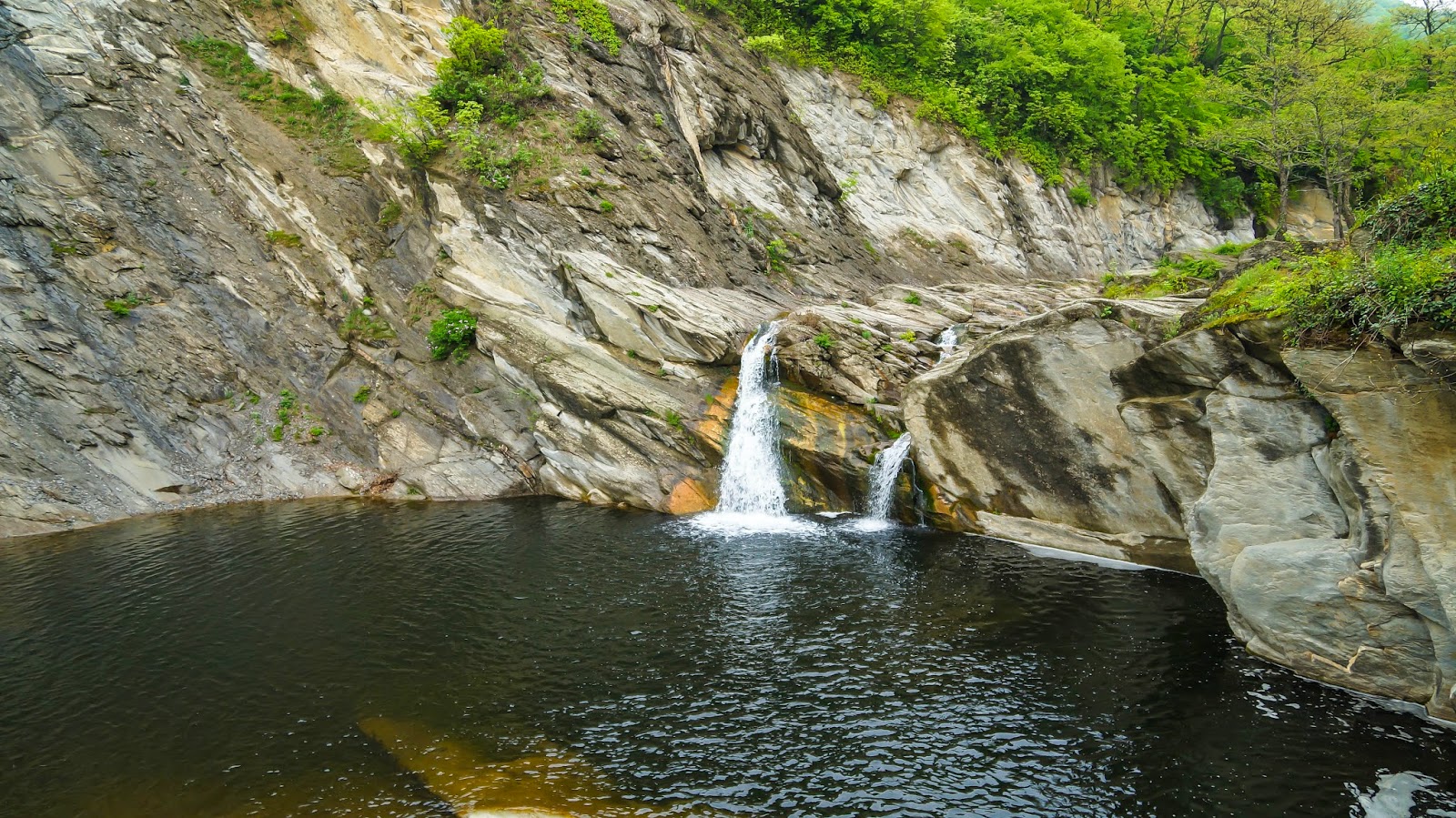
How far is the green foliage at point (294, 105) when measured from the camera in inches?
1186

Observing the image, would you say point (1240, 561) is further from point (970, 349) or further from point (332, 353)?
point (332, 353)

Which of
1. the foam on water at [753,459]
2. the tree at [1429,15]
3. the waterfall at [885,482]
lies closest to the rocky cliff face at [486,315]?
the waterfall at [885,482]

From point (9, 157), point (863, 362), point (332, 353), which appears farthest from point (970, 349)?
point (9, 157)

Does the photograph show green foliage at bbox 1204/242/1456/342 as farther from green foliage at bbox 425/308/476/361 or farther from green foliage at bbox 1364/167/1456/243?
green foliage at bbox 425/308/476/361

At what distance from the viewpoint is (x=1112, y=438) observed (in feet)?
56.6

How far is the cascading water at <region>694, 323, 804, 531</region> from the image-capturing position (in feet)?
75.8

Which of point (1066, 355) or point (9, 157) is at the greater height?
point (9, 157)

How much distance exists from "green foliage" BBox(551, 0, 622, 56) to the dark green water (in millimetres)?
25098

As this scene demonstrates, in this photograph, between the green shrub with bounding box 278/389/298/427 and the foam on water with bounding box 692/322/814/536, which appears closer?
the foam on water with bounding box 692/322/814/536

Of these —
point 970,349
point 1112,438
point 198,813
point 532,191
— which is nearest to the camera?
point 198,813

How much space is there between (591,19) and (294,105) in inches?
528

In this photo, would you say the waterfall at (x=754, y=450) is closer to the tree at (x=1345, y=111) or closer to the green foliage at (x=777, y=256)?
the green foliage at (x=777, y=256)

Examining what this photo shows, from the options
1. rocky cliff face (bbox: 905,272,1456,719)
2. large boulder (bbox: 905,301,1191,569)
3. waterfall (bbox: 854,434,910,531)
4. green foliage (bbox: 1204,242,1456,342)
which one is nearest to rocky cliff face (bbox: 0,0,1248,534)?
waterfall (bbox: 854,434,910,531)

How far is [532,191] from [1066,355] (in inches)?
814
